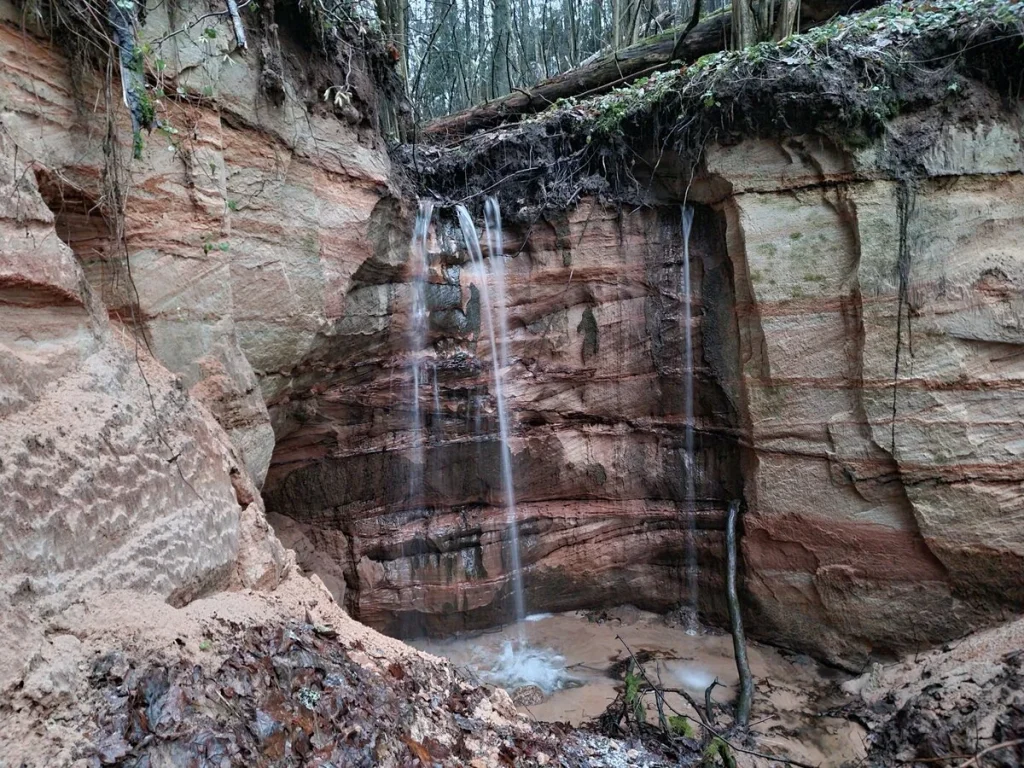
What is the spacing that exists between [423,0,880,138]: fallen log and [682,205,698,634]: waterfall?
9.29ft

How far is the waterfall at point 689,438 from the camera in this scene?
6164 millimetres

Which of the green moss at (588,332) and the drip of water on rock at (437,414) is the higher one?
the green moss at (588,332)

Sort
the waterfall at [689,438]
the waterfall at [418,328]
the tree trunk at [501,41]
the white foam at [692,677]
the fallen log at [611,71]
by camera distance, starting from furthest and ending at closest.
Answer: the tree trunk at [501,41], the fallen log at [611,71], the waterfall at [689,438], the waterfall at [418,328], the white foam at [692,677]

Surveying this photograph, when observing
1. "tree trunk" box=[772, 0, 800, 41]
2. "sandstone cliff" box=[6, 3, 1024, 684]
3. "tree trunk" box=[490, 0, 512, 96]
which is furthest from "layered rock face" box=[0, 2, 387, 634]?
"tree trunk" box=[490, 0, 512, 96]

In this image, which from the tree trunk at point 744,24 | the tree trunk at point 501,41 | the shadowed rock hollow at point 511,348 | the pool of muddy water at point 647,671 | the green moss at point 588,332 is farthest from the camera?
the tree trunk at point 501,41

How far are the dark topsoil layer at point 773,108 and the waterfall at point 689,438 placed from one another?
652mm

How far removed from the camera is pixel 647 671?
565 centimetres

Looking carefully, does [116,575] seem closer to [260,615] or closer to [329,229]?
[260,615]

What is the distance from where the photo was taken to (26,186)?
2.43 m

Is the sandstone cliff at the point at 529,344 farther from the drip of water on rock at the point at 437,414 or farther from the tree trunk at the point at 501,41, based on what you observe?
the tree trunk at the point at 501,41

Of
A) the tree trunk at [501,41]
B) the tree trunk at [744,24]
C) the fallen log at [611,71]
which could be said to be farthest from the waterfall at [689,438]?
the tree trunk at [501,41]

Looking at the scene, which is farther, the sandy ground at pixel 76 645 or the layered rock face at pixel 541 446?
the layered rock face at pixel 541 446

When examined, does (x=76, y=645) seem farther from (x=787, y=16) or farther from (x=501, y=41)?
(x=501, y=41)

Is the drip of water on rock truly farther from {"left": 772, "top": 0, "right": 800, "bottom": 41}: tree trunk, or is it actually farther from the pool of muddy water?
{"left": 772, "top": 0, "right": 800, "bottom": 41}: tree trunk
